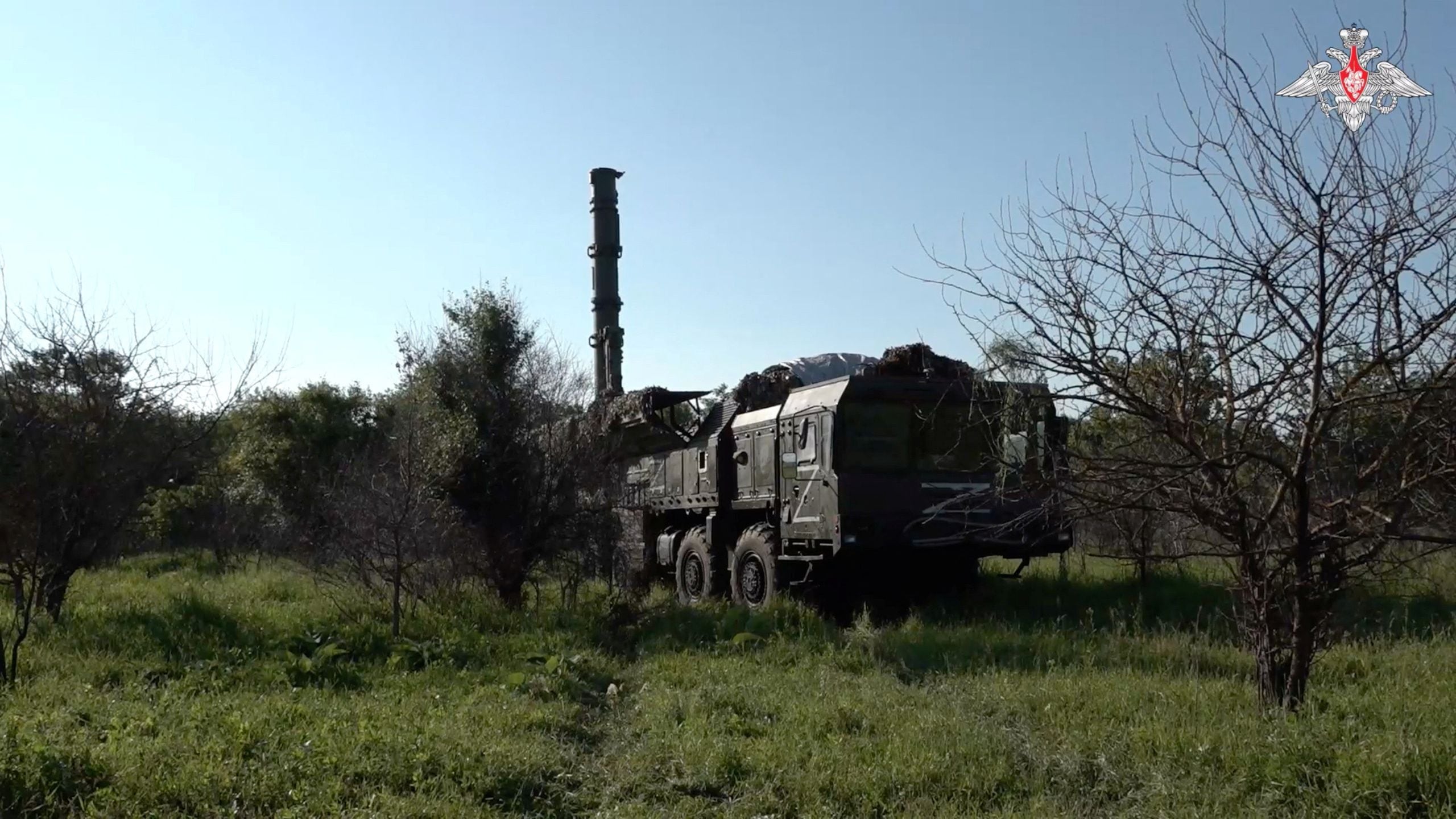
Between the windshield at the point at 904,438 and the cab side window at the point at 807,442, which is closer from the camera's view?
the windshield at the point at 904,438

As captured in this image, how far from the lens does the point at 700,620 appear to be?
12.5 meters

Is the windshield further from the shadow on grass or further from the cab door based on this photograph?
the shadow on grass

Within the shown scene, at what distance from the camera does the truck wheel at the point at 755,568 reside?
14.6 metres

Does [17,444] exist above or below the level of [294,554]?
above

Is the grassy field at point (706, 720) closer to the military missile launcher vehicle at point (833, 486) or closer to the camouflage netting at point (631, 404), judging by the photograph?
the military missile launcher vehicle at point (833, 486)

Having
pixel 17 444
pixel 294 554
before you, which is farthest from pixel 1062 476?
pixel 294 554

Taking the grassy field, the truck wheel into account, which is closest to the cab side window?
the truck wheel

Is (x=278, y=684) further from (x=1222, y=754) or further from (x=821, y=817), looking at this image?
(x=1222, y=754)

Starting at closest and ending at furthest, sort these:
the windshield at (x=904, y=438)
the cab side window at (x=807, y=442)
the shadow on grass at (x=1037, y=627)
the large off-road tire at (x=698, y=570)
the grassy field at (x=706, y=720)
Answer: the grassy field at (x=706, y=720), the shadow on grass at (x=1037, y=627), the windshield at (x=904, y=438), the cab side window at (x=807, y=442), the large off-road tire at (x=698, y=570)

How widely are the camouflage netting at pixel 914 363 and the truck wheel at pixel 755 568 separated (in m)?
2.41

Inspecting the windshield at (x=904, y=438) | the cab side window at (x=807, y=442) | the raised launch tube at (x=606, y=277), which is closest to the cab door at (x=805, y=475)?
the cab side window at (x=807, y=442)

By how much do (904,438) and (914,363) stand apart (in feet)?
4.02

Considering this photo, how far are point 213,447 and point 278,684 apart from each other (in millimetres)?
7039

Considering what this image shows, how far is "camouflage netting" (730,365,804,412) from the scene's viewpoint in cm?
1630
